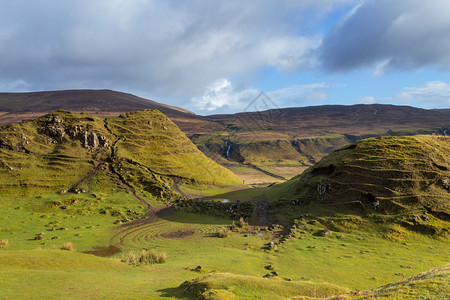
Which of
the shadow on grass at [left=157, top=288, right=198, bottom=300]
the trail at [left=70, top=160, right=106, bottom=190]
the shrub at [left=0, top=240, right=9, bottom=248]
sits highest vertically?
the trail at [left=70, top=160, right=106, bottom=190]

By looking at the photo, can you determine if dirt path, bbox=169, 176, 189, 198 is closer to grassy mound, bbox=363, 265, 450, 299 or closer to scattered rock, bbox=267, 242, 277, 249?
scattered rock, bbox=267, 242, 277, 249

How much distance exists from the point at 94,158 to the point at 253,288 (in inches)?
2292

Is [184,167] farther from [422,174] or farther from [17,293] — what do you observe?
[17,293]

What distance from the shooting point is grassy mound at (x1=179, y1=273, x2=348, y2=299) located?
14.7m

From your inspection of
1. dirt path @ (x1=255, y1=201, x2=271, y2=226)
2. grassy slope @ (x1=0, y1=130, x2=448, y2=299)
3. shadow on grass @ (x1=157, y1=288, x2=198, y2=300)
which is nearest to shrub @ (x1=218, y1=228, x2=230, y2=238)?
grassy slope @ (x1=0, y1=130, x2=448, y2=299)

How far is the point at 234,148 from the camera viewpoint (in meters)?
200

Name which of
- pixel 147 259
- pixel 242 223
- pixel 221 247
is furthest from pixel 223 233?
pixel 147 259

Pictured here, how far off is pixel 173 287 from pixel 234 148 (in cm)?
18314

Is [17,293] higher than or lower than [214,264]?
higher

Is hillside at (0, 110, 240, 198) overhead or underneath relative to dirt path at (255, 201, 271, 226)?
overhead

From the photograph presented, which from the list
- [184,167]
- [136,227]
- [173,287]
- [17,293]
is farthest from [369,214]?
[184,167]

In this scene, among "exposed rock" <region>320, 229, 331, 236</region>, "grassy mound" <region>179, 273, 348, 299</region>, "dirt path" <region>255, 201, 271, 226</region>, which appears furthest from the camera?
"dirt path" <region>255, 201, 271, 226</region>

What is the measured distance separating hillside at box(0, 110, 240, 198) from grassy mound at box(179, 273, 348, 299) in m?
43.4

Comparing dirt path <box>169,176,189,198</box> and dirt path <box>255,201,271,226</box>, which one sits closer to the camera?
dirt path <box>255,201,271,226</box>
